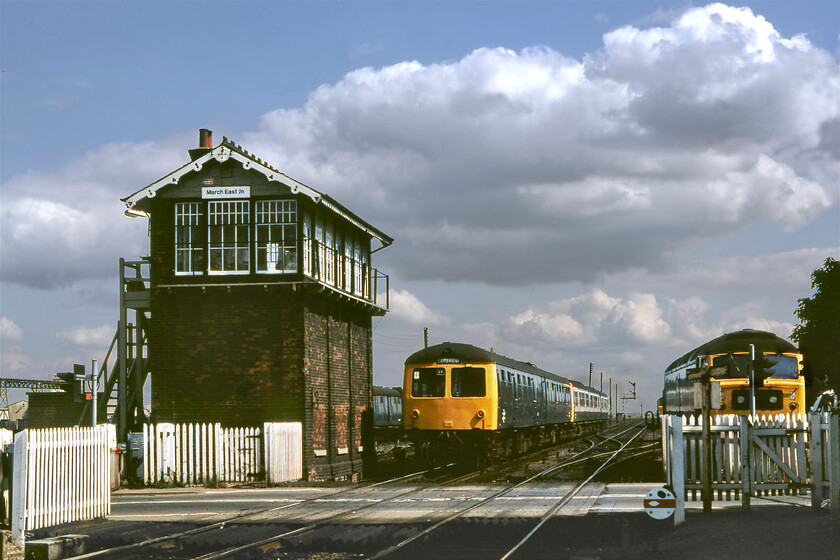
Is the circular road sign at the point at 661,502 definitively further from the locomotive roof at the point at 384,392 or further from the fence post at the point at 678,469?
the locomotive roof at the point at 384,392

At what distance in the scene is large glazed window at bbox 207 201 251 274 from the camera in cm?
2486

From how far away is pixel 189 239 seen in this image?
25.1m

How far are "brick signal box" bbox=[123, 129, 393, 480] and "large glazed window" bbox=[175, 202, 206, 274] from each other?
25 millimetres

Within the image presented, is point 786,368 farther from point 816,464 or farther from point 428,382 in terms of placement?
point 816,464

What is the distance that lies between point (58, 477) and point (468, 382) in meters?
14.6

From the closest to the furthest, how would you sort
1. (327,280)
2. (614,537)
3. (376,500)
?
(614,537) → (376,500) → (327,280)

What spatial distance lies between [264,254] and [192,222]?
2.02 m

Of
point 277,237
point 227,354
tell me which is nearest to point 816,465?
point 277,237

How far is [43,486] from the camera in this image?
13102mm

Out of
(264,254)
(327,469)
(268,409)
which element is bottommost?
(327,469)

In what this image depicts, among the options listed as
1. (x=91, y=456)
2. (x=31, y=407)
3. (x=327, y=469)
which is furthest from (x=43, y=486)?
(x=31, y=407)

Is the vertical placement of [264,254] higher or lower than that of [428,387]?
higher

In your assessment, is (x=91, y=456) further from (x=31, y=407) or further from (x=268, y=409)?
(x=31, y=407)

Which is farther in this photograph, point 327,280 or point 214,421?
point 327,280
